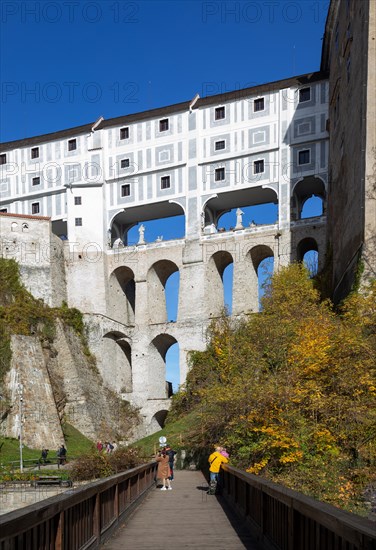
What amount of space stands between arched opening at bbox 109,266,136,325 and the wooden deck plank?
140 feet

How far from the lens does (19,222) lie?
2165 inches

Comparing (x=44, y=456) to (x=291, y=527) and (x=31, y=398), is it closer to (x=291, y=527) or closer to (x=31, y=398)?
(x=31, y=398)

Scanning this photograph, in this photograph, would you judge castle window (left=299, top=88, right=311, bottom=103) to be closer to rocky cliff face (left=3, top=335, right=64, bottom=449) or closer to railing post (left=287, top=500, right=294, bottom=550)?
rocky cliff face (left=3, top=335, right=64, bottom=449)

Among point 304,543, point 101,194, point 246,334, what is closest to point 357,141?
point 246,334

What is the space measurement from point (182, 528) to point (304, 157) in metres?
44.5

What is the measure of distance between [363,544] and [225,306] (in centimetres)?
4863

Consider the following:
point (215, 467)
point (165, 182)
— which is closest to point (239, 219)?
point (165, 182)

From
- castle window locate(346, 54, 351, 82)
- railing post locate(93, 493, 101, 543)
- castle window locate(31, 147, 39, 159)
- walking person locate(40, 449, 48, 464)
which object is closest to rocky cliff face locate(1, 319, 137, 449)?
walking person locate(40, 449, 48, 464)

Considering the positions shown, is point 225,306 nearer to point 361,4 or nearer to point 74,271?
point 74,271

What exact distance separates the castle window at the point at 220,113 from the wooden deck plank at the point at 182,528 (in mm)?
43886

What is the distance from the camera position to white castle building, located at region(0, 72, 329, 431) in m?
52.2

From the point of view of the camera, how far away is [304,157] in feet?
170

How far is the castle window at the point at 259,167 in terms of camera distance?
53256 mm

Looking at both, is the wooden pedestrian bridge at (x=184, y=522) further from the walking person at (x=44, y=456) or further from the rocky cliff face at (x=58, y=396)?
the rocky cliff face at (x=58, y=396)
